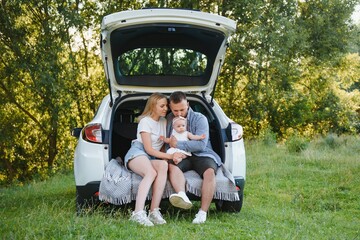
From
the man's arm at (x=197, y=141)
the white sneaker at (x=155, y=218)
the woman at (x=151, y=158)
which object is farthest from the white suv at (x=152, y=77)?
the white sneaker at (x=155, y=218)

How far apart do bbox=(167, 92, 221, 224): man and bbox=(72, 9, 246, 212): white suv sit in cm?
23

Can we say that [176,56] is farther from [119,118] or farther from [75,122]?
[75,122]

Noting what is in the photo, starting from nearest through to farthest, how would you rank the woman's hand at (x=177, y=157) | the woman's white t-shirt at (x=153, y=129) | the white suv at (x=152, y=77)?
the white suv at (x=152, y=77) → the woman's hand at (x=177, y=157) → the woman's white t-shirt at (x=153, y=129)

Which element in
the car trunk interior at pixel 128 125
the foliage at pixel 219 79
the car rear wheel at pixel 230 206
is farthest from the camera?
the foliage at pixel 219 79

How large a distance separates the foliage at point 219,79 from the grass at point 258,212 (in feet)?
15.8

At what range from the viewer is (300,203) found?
7.42m

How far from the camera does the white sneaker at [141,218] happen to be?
523 cm

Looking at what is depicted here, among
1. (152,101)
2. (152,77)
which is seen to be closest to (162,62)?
(152,77)

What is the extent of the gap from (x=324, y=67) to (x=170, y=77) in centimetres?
1495

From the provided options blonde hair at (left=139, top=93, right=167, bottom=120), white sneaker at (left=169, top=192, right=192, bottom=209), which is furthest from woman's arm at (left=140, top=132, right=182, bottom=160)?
white sneaker at (left=169, top=192, right=192, bottom=209)

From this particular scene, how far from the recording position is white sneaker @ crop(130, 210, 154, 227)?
523 cm

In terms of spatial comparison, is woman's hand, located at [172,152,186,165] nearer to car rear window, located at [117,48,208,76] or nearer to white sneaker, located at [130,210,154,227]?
white sneaker, located at [130,210,154,227]

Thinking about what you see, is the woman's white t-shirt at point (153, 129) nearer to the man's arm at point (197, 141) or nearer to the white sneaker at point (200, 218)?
the man's arm at point (197, 141)

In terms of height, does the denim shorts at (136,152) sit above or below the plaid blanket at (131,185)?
above
